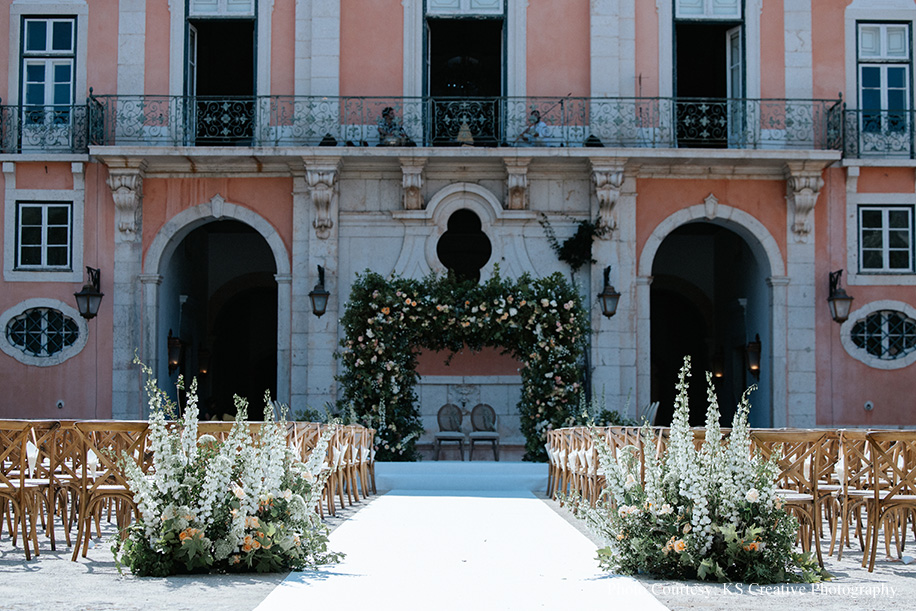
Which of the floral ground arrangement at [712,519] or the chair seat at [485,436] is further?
the chair seat at [485,436]

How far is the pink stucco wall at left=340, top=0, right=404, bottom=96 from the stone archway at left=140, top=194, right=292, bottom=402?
8.27 feet

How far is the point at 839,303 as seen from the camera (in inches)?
685

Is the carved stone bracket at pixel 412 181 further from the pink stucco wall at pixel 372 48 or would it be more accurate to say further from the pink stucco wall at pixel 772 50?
the pink stucco wall at pixel 772 50

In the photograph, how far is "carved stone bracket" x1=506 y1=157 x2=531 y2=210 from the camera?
17484 mm

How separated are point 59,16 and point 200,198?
367cm

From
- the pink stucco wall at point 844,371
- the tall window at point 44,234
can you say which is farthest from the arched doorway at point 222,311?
the pink stucco wall at point 844,371

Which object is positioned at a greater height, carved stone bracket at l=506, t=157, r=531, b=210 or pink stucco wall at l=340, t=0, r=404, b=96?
pink stucco wall at l=340, t=0, r=404, b=96

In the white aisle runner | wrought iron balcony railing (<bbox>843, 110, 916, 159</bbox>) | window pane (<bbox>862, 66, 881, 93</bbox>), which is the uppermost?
window pane (<bbox>862, 66, 881, 93</bbox>)

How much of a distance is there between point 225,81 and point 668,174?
825 centimetres

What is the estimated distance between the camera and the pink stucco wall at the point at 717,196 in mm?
18016

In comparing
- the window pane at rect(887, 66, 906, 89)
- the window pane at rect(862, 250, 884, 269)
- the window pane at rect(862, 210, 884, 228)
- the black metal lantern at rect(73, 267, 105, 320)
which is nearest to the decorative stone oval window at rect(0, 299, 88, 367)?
the black metal lantern at rect(73, 267, 105, 320)

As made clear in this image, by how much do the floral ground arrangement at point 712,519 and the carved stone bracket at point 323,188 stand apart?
1167cm

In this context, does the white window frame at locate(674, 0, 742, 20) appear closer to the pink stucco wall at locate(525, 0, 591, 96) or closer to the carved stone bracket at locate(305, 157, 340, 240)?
the pink stucco wall at locate(525, 0, 591, 96)

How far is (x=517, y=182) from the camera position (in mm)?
17625
